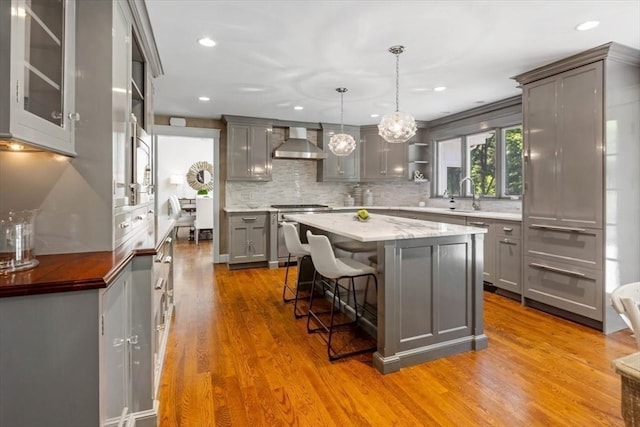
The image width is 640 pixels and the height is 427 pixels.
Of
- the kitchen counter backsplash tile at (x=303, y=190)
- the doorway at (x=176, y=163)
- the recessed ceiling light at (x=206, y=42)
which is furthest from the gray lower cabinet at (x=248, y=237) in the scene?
the doorway at (x=176, y=163)

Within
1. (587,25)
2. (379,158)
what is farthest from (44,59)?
(379,158)

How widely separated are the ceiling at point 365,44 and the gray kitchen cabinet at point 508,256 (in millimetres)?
1632

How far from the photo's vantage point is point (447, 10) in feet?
7.71

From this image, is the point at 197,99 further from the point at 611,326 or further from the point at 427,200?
the point at 611,326

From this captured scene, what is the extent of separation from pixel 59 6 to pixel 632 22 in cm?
357

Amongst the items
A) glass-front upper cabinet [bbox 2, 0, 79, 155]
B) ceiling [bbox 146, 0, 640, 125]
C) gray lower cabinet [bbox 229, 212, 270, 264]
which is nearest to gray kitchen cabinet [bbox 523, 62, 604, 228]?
ceiling [bbox 146, 0, 640, 125]

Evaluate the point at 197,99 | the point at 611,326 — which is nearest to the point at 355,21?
the point at 197,99

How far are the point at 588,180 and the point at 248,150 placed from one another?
4350 millimetres

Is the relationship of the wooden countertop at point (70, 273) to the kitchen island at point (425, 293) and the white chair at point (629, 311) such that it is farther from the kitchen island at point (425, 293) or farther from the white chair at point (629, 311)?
the white chair at point (629, 311)

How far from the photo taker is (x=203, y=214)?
8.05 metres

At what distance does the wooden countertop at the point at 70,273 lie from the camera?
113 centimetres

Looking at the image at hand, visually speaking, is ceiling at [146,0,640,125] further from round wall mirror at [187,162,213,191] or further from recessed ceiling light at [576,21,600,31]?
round wall mirror at [187,162,213,191]

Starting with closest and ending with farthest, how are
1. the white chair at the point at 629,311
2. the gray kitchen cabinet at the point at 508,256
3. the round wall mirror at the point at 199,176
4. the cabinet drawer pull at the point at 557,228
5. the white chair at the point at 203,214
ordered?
1. the white chair at the point at 629,311
2. the cabinet drawer pull at the point at 557,228
3. the gray kitchen cabinet at the point at 508,256
4. the white chair at the point at 203,214
5. the round wall mirror at the point at 199,176

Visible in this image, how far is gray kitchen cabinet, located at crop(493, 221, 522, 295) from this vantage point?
147 inches
